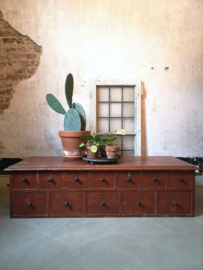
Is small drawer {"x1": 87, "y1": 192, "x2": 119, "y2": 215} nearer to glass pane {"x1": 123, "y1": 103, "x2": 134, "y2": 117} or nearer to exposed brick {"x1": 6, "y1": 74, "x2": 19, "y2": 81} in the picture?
glass pane {"x1": 123, "y1": 103, "x2": 134, "y2": 117}

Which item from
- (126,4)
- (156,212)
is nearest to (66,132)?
(156,212)

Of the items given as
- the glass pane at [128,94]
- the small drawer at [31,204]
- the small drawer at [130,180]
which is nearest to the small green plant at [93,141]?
the small drawer at [130,180]

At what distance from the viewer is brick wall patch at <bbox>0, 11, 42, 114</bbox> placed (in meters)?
3.58

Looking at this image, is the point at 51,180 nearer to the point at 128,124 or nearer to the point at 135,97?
the point at 128,124

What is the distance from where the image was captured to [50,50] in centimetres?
357

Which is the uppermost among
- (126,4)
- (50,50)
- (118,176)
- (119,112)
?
(126,4)

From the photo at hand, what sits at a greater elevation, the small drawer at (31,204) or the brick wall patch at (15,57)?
the brick wall patch at (15,57)

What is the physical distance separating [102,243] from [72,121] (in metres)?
1.58

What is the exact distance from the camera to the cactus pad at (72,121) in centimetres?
280

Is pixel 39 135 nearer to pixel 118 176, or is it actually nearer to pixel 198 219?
pixel 118 176

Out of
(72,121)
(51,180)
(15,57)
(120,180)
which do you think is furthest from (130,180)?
(15,57)

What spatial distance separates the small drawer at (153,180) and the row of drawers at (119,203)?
0.25 ft

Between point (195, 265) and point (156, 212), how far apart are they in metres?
0.82

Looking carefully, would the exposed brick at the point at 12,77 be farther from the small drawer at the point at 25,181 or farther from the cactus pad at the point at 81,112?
the small drawer at the point at 25,181
